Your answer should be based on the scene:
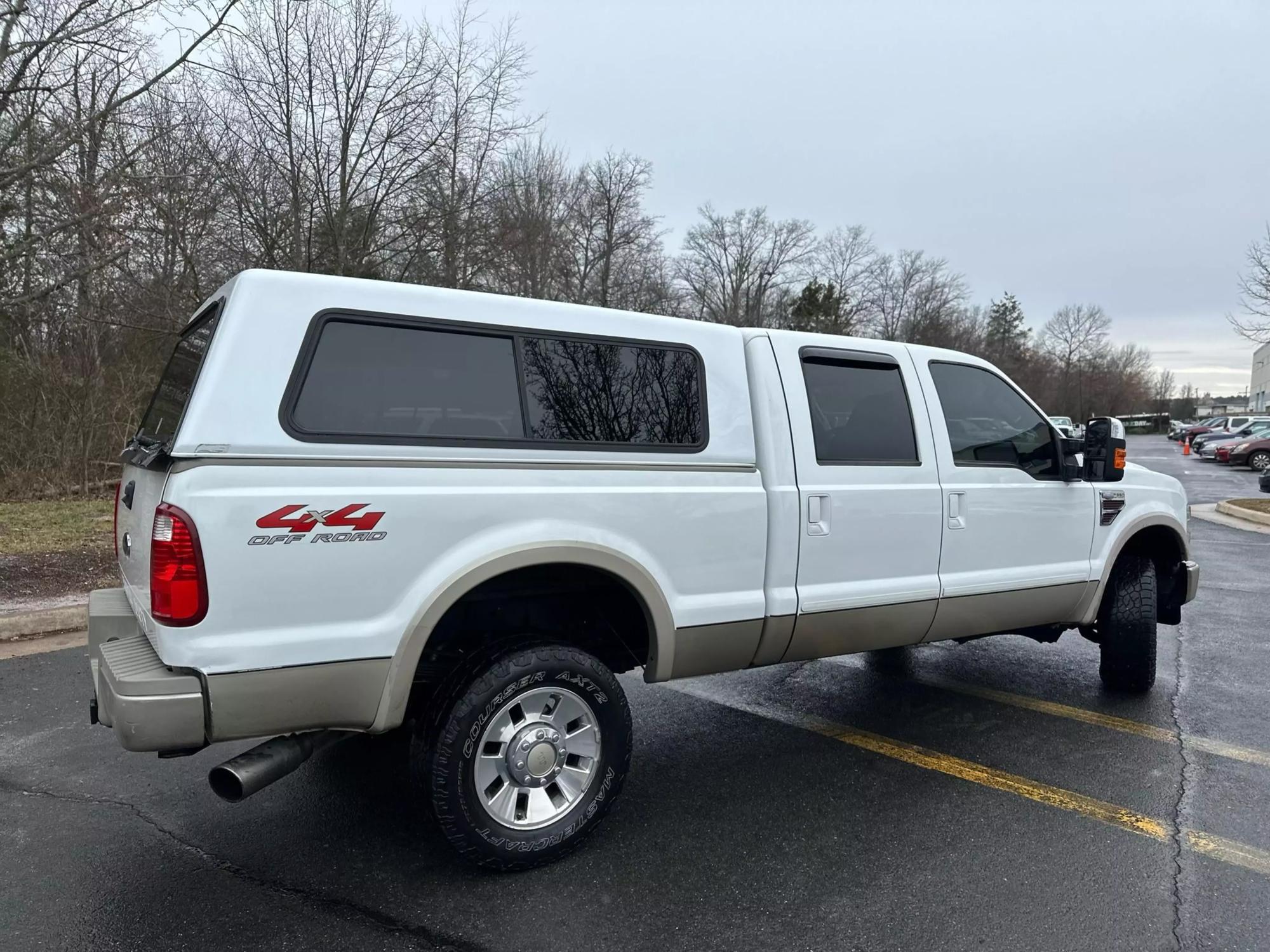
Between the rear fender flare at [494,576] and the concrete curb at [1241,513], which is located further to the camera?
the concrete curb at [1241,513]

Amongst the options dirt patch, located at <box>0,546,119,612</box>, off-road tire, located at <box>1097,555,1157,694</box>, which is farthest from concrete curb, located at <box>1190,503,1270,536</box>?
dirt patch, located at <box>0,546,119,612</box>

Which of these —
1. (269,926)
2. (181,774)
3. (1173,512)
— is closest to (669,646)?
(269,926)

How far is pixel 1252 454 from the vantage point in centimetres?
2855

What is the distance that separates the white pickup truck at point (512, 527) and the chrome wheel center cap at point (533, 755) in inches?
0.5

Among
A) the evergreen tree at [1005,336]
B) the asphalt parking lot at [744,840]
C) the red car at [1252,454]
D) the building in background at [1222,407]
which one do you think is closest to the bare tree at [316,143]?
the asphalt parking lot at [744,840]

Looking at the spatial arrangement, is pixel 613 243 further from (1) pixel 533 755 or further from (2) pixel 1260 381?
(2) pixel 1260 381

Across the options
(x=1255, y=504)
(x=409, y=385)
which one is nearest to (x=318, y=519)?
(x=409, y=385)

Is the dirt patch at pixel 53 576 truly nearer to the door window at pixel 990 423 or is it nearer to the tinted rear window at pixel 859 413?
the tinted rear window at pixel 859 413

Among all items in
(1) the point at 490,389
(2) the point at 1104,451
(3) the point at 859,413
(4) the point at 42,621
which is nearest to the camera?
(1) the point at 490,389

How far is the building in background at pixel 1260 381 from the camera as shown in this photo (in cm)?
8356

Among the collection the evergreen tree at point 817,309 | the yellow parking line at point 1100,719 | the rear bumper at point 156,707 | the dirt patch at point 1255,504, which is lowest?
the yellow parking line at point 1100,719

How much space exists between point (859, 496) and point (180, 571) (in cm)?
263

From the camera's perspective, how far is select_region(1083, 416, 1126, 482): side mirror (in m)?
4.40

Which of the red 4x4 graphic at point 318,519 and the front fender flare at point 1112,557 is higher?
the red 4x4 graphic at point 318,519
